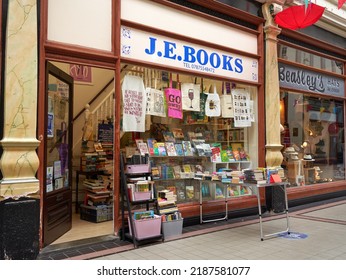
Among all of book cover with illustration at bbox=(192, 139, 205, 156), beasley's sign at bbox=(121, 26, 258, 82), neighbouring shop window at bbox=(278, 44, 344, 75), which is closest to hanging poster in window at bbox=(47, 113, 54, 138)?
beasley's sign at bbox=(121, 26, 258, 82)

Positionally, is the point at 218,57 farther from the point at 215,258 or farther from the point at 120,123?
the point at 215,258

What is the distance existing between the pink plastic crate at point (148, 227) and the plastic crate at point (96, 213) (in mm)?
1669

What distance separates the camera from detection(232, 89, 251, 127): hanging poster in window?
23.5ft

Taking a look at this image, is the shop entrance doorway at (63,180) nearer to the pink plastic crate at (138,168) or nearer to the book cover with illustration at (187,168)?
the pink plastic crate at (138,168)

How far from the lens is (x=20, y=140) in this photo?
414 centimetres

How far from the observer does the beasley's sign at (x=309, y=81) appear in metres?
8.21

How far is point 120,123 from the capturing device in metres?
5.50

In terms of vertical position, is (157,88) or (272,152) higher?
(157,88)

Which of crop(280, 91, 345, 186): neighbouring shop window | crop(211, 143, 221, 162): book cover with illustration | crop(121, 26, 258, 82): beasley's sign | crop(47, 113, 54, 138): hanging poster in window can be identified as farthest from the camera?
crop(280, 91, 345, 186): neighbouring shop window

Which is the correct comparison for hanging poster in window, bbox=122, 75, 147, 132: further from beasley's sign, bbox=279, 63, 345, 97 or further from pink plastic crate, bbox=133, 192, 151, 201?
beasley's sign, bbox=279, 63, 345, 97

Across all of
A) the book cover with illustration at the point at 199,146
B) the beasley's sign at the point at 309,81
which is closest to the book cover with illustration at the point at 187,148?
the book cover with illustration at the point at 199,146

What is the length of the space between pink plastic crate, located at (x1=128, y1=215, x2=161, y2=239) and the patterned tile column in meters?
1.47

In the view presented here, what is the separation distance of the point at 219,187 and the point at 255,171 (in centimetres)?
168
